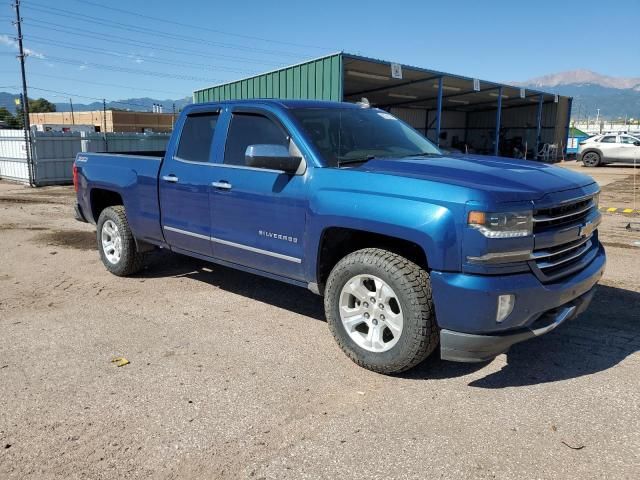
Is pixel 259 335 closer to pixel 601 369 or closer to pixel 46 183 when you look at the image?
pixel 601 369

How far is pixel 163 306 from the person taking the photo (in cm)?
520

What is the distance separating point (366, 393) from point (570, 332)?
82.5 inches

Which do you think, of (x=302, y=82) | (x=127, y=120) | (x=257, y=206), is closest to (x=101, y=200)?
(x=257, y=206)

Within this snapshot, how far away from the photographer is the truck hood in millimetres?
3268

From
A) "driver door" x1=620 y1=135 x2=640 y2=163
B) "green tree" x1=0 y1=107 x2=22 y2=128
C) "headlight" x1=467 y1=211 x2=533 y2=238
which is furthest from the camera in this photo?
"green tree" x1=0 y1=107 x2=22 y2=128

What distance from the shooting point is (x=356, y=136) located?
14.8 ft

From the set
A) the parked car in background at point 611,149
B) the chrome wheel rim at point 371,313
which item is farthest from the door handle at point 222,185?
the parked car in background at point 611,149

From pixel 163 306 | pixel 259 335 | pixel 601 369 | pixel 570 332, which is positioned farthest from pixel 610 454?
pixel 163 306

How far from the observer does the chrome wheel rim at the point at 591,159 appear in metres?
27.1

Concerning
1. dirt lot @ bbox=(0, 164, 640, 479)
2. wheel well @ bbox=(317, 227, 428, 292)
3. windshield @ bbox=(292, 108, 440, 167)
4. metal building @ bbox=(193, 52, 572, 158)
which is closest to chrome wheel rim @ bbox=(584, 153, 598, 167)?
metal building @ bbox=(193, 52, 572, 158)

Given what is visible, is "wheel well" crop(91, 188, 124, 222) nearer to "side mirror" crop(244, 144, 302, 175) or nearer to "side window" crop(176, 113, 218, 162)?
"side window" crop(176, 113, 218, 162)

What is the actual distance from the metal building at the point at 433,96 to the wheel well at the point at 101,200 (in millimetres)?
8245

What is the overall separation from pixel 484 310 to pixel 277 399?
1.41 m

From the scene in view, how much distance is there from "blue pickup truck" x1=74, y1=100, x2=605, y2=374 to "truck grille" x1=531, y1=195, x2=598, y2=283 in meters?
0.01
